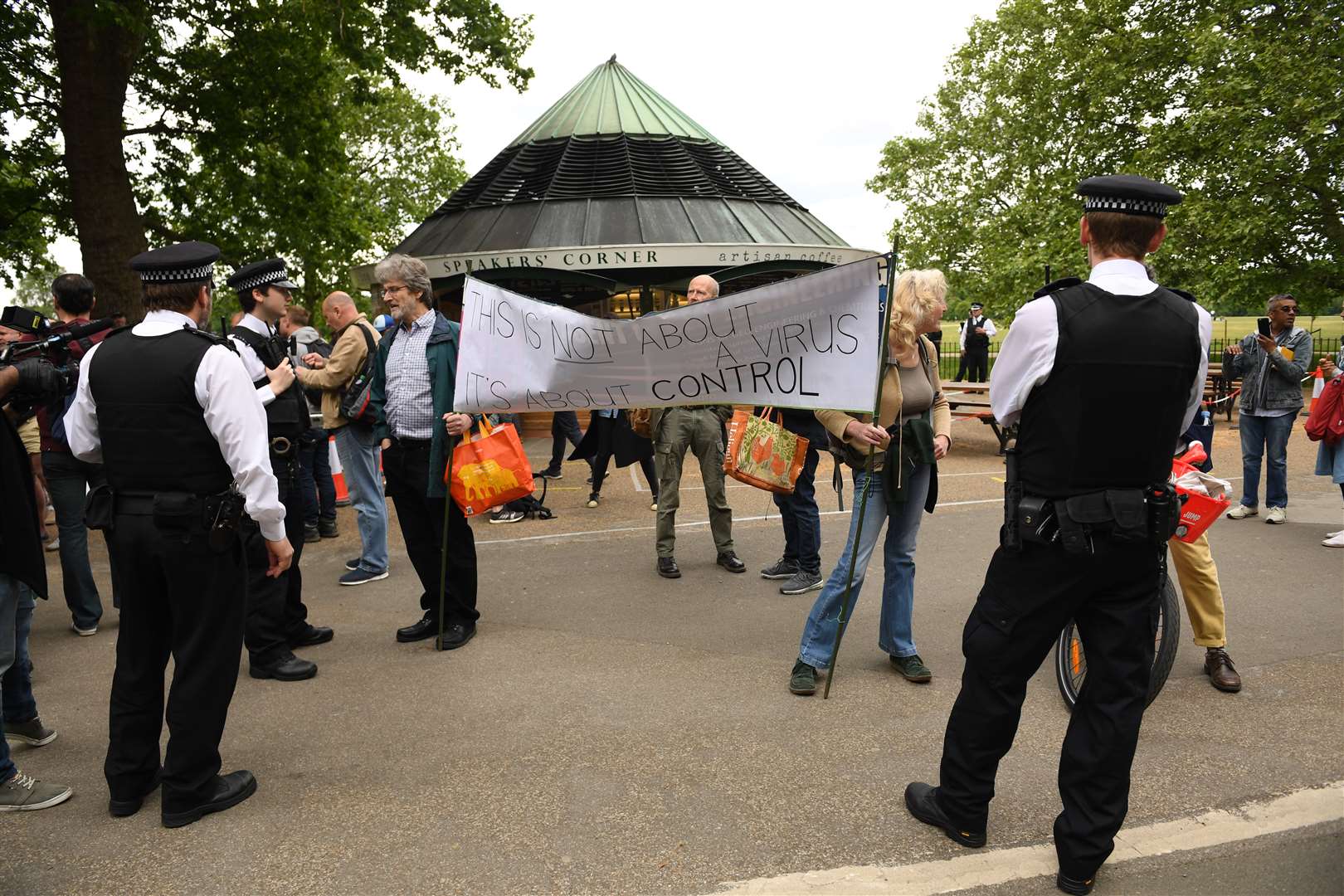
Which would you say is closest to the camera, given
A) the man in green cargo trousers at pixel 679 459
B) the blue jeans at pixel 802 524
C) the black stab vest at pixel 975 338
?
the blue jeans at pixel 802 524

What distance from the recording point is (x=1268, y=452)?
324 inches

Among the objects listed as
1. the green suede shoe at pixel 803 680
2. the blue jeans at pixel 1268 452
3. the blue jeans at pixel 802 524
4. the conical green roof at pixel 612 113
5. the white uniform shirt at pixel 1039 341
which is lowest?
the green suede shoe at pixel 803 680

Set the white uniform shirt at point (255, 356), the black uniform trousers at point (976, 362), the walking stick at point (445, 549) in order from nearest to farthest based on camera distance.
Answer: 1. the white uniform shirt at point (255, 356)
2. the walking stick at point (445, 549)
3. the black uniform trousers at point (976, 362)

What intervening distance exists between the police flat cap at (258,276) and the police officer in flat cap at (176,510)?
64.1 inches

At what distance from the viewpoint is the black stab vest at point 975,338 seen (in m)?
22.8

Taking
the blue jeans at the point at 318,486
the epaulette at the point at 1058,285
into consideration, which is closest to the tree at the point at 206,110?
the blue jeans at the point at 318,486

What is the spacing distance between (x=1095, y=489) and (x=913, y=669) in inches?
80.7

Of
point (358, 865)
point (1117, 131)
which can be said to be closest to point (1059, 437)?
point (358, 865)

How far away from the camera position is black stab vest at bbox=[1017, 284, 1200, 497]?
113 inches

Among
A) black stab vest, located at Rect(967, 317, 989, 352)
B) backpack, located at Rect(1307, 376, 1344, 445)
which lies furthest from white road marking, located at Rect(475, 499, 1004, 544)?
black stab vest, located at Rect(967, 317, 989, 352)

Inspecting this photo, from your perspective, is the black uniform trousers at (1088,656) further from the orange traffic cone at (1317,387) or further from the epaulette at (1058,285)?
the orange traffic cone at (1317,387)

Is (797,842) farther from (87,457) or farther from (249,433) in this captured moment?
(87,457)

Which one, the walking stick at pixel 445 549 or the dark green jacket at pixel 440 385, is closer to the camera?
the walking stick at pixel 445 549

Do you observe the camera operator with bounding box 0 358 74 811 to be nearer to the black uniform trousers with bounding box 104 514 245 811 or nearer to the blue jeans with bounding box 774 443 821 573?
the black uniform trousers with bounding box 104 514 245 811
